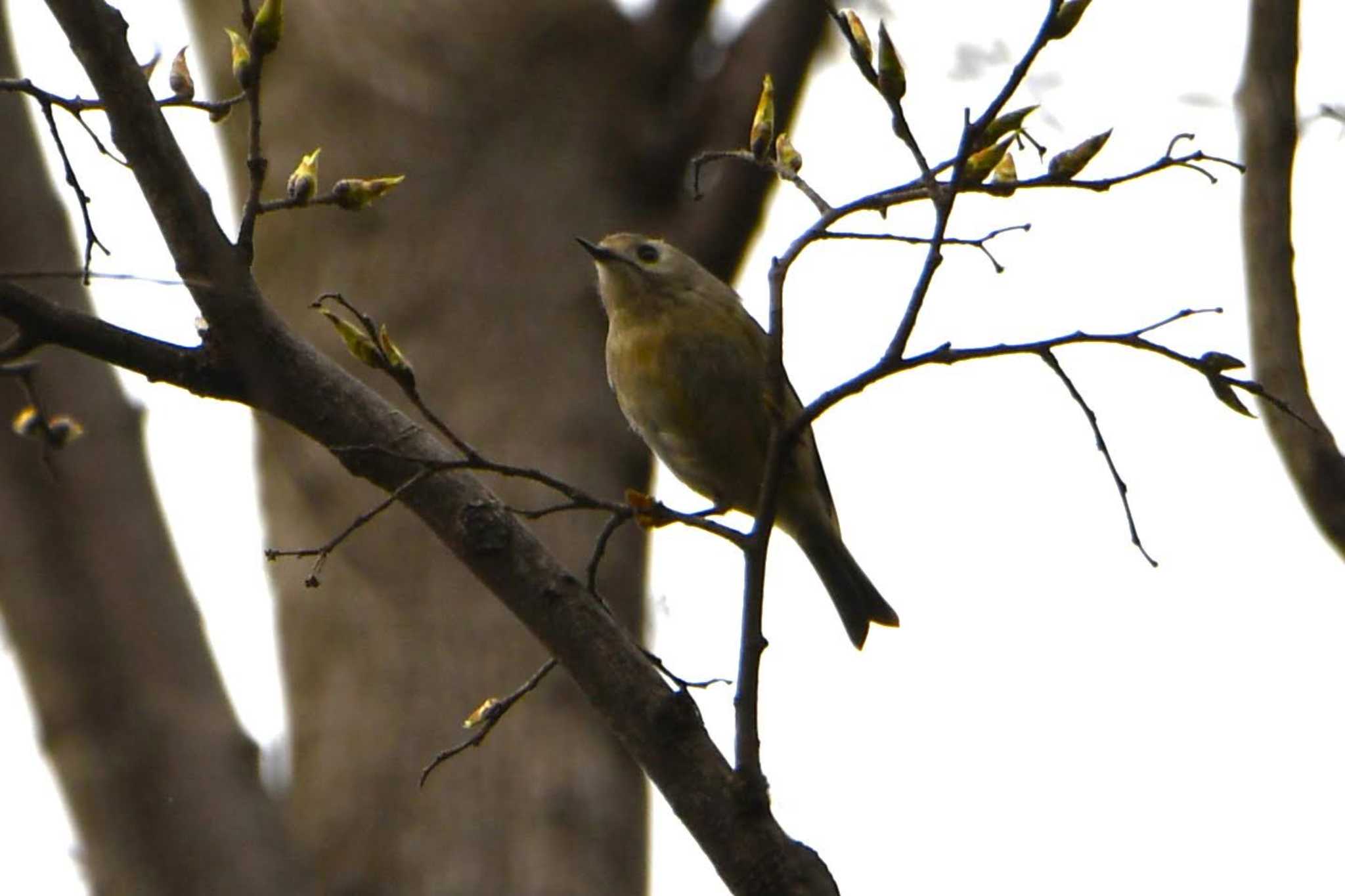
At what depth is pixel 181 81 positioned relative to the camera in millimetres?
2426

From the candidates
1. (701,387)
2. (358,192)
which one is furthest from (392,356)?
(701,387)

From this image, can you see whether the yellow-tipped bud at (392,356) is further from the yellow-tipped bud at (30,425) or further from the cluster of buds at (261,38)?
the yellow-tipped bud at (30,425)

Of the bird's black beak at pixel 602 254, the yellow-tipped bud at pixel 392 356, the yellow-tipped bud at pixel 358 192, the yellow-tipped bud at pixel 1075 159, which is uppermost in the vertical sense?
the bird's black beak at pixel 602 254

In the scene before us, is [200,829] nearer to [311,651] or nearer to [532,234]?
[311,651]

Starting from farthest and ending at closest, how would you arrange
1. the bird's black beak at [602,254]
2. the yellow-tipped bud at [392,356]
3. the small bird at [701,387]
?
1. the bird's black beak at [602,254]
2. the small bird at [701,387]
3. the yellow-tipped bud at [392,356]

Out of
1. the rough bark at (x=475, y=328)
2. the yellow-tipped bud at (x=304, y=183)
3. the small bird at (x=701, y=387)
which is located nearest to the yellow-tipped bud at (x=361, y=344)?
the yellow-tipped bud at (x=304, y=183)

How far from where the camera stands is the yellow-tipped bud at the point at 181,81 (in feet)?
7.97

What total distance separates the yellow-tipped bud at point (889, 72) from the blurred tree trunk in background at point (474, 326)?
309 cm

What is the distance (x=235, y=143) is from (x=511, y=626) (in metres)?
2.09

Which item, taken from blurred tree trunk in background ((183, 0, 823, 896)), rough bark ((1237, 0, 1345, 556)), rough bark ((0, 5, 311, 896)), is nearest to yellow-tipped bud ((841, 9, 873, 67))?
rough bark ((1237, 0, 1345, 556))

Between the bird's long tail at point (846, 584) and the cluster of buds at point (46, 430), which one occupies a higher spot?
the bird's long tail at point (846, 584)

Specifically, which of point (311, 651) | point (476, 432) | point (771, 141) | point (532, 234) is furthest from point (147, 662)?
point (771, 141)

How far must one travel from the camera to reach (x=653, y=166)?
5.75 metres

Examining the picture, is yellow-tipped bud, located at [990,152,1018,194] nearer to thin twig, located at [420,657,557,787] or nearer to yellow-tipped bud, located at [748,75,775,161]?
yellow-tipped bud, located at [748,75,775,161]
